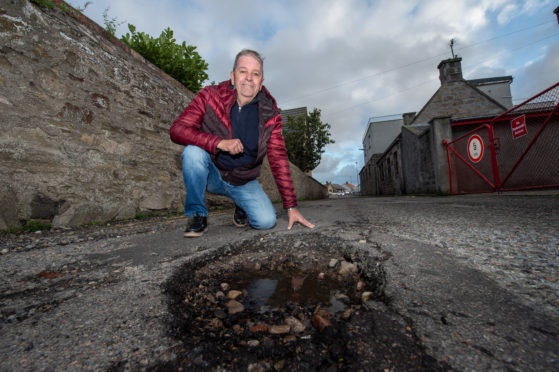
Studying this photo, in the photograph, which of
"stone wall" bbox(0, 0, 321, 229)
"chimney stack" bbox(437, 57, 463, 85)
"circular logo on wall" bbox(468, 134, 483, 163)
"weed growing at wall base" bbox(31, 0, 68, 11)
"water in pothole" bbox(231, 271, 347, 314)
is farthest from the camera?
"chimney stack" bbox(437, 57, 463, 85)

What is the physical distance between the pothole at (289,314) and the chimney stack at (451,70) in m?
17.7

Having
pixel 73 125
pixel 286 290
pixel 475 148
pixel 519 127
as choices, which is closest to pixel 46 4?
pixel 73 125

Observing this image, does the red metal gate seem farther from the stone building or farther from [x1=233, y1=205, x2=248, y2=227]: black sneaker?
[x1=233, y1=205, x2=248, y2=227]: black sneaker

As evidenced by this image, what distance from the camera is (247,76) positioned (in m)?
2.34

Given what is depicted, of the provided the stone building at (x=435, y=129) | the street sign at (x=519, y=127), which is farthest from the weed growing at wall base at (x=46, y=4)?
the stone building at (x=435, y=129)

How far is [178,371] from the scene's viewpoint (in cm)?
57

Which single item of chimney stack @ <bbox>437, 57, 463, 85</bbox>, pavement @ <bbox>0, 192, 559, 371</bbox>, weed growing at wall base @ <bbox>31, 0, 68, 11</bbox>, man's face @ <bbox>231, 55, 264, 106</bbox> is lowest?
pavement @ <bbox>0, 192, 559, 371</bbox>

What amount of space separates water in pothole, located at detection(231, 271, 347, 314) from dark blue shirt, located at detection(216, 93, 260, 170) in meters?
1.32

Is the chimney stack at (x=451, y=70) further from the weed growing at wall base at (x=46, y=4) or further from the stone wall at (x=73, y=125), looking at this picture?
the weed growing at wall base at (x=46, y=4)

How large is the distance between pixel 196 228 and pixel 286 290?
48.8 inches

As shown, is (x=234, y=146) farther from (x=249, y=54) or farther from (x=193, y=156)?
(x=249, y=54)

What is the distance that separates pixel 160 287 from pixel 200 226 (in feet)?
3.69

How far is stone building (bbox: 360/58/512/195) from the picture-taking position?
862 centimetres

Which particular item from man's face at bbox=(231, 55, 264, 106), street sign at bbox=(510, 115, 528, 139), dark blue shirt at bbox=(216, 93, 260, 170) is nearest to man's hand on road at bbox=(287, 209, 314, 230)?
dark blue shirt at bbox=(216, 93, 260, 170)
